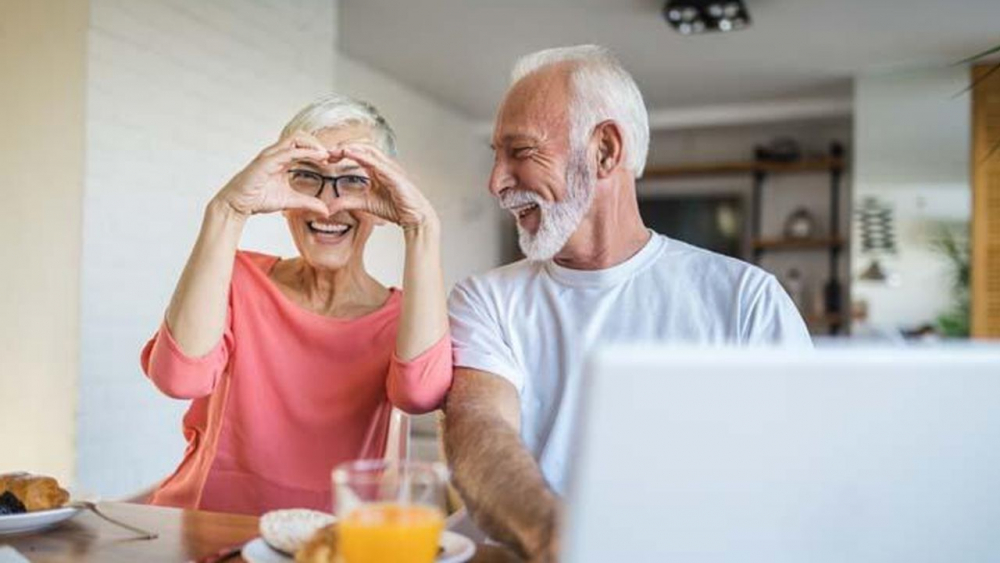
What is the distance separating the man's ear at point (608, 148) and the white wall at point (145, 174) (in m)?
1.82

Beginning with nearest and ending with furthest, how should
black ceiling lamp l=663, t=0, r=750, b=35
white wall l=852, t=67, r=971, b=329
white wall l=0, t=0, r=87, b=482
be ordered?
white wall l=0, t=0, r=87, b=482 < black ceiling lamp l=663, t=0, r=750, b=35 < white wall l=852, t=67, r=971, b=329

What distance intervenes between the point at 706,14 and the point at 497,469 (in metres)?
3.78

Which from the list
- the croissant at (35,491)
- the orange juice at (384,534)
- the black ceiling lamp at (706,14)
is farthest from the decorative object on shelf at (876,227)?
the orange juice at (384,534)

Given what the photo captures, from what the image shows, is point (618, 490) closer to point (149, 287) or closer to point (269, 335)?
point (269, 335)

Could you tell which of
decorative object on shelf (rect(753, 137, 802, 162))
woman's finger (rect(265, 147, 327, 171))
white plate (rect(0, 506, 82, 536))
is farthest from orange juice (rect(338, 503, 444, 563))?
decorative object on shelf (rect(753, 137, 802, 162))

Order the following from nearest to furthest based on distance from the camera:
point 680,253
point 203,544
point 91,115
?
point 203,544 < point 680,253 < point 91,115

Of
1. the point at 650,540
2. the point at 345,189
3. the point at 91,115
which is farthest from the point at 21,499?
the point at 91,115

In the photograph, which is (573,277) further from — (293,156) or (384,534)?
(384,534)

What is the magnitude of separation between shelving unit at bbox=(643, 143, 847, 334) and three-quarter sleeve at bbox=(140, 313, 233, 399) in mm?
5985

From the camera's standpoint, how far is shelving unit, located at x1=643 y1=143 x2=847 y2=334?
682cm

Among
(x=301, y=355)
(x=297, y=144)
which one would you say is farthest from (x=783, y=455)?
(x=301, y=355)

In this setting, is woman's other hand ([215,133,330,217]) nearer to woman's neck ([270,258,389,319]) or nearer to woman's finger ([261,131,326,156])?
woman's finger ([261,131,326,156])

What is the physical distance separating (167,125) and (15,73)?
1.56 ft

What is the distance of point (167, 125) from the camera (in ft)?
10.0
